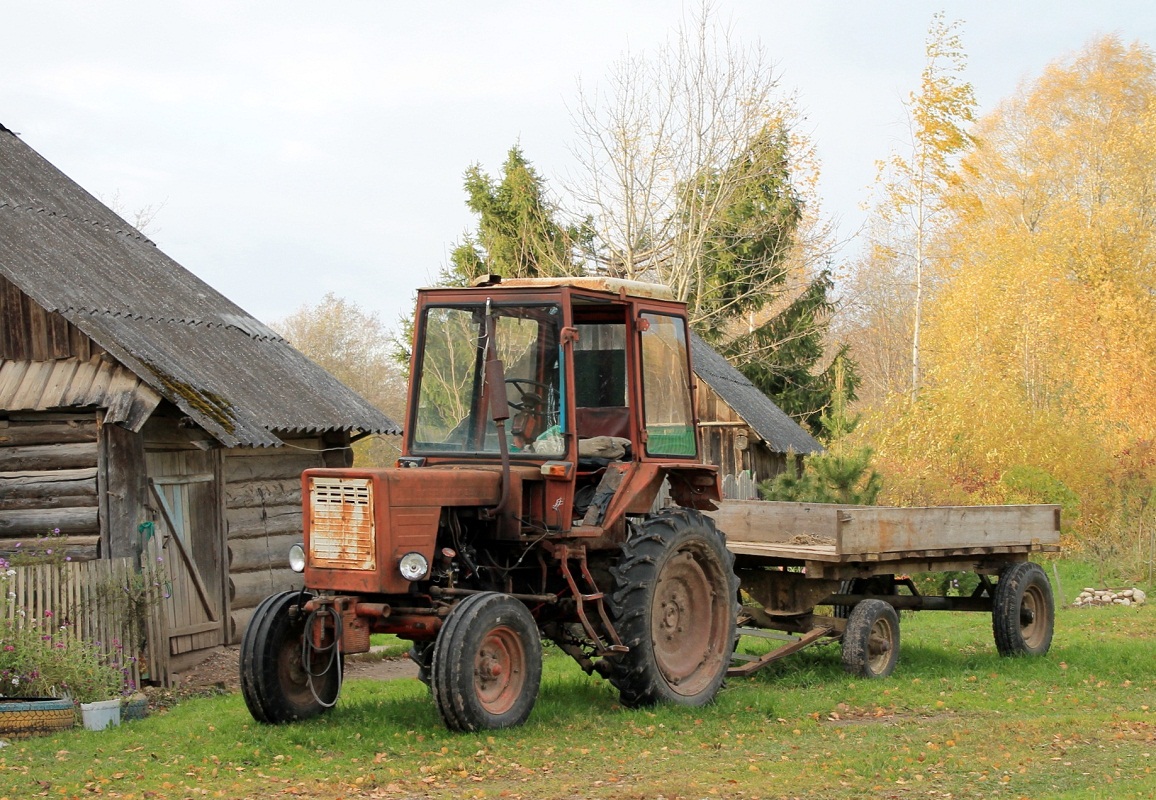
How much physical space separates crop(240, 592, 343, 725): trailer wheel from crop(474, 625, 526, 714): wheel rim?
0.90 meters

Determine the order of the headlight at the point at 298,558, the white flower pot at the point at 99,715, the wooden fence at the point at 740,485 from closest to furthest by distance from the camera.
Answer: the headlight at the point at 298,558
the white flower pot at the point at 99,715
the wooden fence at the point at 740,485

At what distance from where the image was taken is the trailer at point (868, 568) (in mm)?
10609

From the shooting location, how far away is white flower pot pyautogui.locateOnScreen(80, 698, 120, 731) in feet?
29.6

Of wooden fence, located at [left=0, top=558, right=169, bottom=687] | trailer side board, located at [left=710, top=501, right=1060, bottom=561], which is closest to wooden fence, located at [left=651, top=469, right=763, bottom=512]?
trailer side board, located at [left=710, top=501, right=1060, bottom=561]

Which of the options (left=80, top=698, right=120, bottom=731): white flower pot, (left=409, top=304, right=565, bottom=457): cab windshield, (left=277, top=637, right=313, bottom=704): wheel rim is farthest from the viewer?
(left=80, top=698, right=120, bottom=731): white flower pot

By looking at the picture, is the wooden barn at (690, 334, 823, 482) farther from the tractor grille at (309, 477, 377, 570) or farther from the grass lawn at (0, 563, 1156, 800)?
the tractor grille at (309, 477, 377, 570)

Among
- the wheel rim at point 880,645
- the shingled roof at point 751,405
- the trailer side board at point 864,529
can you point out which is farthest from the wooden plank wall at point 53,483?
the shingled roof at point 751,405

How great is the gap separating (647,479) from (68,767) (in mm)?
4069

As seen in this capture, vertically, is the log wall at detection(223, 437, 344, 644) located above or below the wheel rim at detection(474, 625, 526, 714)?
above

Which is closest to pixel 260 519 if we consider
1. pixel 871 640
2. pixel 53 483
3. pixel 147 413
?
pixel 53 483

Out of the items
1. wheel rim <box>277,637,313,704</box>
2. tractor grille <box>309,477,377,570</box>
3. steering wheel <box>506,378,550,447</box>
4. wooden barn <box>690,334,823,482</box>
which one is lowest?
wheel rim <box>277,637,313,704</box>

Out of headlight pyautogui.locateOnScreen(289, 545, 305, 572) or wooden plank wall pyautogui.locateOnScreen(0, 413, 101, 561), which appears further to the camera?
wooden plank wall pyautogui.locateOnScreen(0, 413, 101, 561)

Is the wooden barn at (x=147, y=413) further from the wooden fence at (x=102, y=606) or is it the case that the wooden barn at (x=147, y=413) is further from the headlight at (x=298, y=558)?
the headlight at (x=298, y=558)

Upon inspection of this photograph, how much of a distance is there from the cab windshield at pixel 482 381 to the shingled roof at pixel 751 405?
14.2 meters
